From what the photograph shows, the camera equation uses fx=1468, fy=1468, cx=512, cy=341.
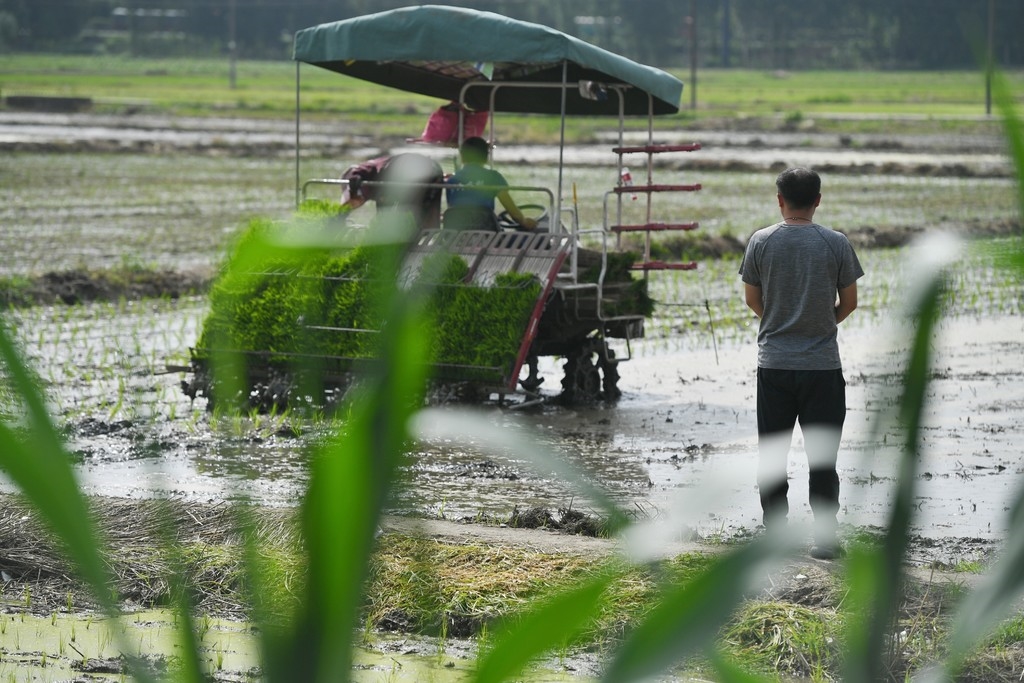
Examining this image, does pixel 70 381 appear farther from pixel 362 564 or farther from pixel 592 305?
pixel 362 564

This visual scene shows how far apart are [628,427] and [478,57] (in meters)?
Result: 2.33

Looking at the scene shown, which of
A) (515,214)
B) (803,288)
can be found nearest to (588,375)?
(515,214)

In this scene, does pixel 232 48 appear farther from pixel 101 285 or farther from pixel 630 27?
pixel 101 285

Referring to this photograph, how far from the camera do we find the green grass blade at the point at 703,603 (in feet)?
2.89

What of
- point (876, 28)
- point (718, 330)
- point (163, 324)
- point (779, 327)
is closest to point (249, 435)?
point (779, 327)

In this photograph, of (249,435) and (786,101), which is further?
(786,101)

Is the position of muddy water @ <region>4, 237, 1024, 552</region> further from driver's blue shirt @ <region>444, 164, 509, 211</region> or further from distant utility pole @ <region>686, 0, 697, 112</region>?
distant utility pole @ <region>686, 0, 697, 112</region>

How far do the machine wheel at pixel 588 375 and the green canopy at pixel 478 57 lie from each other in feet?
5.31

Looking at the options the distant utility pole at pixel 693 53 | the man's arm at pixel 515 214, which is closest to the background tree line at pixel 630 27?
the distant utility pole at pixel 693 53

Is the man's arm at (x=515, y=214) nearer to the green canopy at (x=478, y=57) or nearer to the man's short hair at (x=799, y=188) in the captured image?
the green canopy at (x=478, y=57)

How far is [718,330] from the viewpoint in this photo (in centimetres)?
1254

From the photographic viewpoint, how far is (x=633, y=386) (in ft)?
33.3

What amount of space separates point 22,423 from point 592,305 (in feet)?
27.2

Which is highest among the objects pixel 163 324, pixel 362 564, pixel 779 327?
pixel 362 564
